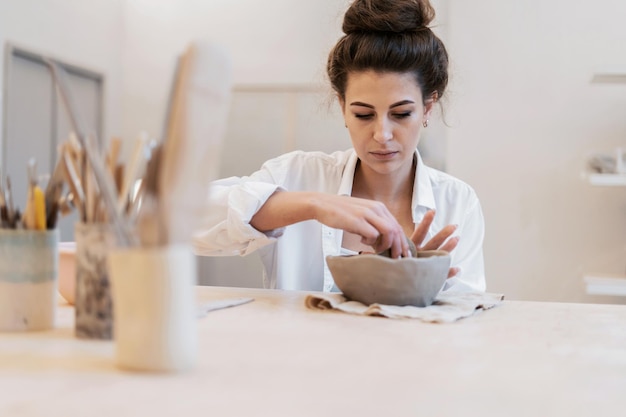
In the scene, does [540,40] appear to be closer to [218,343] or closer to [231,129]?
[231,129]

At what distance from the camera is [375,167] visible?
174 cm

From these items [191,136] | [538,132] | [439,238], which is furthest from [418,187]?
[538,132]

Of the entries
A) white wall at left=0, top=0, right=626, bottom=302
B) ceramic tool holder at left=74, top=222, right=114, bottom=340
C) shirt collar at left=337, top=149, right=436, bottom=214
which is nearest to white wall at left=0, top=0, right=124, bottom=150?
white wall at left=0, top=0, right=626, bottom=302

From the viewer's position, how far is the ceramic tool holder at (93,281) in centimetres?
74

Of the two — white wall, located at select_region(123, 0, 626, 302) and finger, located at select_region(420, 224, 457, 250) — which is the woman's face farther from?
white wall, located at select_region(123, 0, 626, 302)

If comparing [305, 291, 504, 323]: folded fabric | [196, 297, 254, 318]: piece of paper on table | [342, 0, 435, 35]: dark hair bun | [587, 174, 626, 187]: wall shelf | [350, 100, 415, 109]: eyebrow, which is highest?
[342, 0, 435, 35]: dark hair bun

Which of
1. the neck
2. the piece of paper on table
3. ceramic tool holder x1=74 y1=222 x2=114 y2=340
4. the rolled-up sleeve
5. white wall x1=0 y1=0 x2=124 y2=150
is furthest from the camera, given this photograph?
white wall x1=0 y1=0 x2=124 y2=150

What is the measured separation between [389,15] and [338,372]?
1.25 meters

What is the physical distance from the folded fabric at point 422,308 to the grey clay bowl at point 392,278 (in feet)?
0.06

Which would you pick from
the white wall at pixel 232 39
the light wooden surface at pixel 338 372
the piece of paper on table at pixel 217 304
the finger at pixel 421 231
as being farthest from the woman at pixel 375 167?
the white wall at pixel 232 39

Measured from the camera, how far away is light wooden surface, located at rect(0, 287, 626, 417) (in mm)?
562

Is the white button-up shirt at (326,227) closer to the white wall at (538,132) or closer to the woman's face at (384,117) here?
the woman's face at (384,117)

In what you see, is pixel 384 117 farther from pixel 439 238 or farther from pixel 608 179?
pixel 608 179

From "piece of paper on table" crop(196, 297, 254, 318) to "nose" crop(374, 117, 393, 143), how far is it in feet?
2.11
